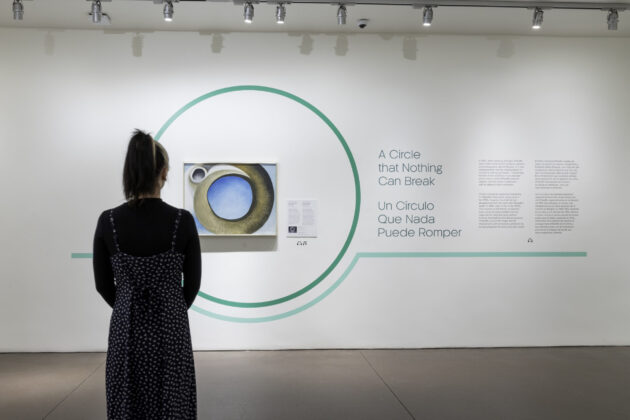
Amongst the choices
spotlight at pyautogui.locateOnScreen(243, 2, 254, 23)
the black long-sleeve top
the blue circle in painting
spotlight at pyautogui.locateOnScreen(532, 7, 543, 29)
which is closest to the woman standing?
the black long-sleeve top

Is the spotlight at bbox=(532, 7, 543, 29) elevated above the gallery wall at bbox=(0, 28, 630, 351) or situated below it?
above

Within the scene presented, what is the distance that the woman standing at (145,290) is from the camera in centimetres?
231

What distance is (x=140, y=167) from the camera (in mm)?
2285

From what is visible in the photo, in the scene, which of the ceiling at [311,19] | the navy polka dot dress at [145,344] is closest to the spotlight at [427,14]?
the ceiling at [311,19]

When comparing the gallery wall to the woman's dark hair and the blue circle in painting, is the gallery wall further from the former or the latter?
the woman's dark hair

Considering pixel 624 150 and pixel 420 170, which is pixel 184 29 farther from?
pixel 624 150

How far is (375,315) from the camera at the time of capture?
5750 mm

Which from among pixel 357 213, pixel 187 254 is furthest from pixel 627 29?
pixel 187 254

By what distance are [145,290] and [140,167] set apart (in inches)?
22.4

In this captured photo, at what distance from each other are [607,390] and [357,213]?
2907 millimetres

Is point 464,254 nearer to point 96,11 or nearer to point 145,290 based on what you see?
point 145,290

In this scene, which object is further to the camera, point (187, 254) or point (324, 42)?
point (324, 42)

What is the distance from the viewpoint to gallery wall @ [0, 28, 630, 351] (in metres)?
5.63

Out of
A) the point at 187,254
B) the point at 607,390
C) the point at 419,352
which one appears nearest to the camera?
the point at 187,254
